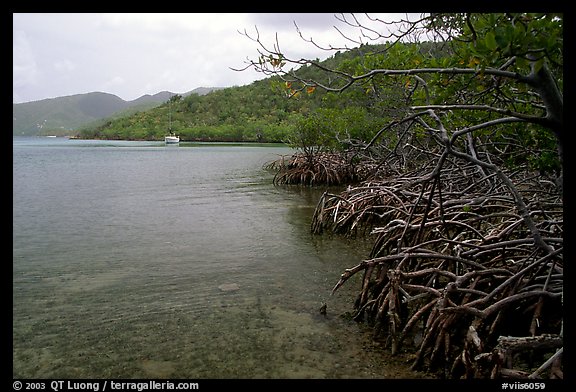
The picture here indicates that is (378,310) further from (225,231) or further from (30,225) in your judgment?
(30,225)

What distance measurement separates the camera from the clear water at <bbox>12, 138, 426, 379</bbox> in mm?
3436

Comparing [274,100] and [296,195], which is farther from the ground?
[274,100]

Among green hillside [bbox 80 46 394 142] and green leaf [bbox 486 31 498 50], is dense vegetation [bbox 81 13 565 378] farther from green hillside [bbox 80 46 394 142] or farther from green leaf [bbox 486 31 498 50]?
green hillside [bbox 80 46 394 142]

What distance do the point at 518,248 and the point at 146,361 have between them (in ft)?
10.4

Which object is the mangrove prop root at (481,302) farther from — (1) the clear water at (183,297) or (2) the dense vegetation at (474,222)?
(1) the clear water at (183,297)

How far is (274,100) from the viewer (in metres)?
68.7

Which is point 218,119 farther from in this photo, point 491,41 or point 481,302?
point 491,41

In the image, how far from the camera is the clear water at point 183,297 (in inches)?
135

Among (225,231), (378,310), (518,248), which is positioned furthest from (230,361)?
(225,231)

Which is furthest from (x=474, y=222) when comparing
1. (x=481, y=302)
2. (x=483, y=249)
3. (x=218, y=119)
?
(x=218, y=119)

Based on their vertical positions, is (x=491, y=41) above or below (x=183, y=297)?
above

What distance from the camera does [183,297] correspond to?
4.82m

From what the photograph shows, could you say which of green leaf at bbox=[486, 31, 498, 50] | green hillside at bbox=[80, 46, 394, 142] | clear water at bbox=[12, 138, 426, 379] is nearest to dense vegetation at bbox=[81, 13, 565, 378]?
green leaf at bbox=[486, 31, 498, 50]
